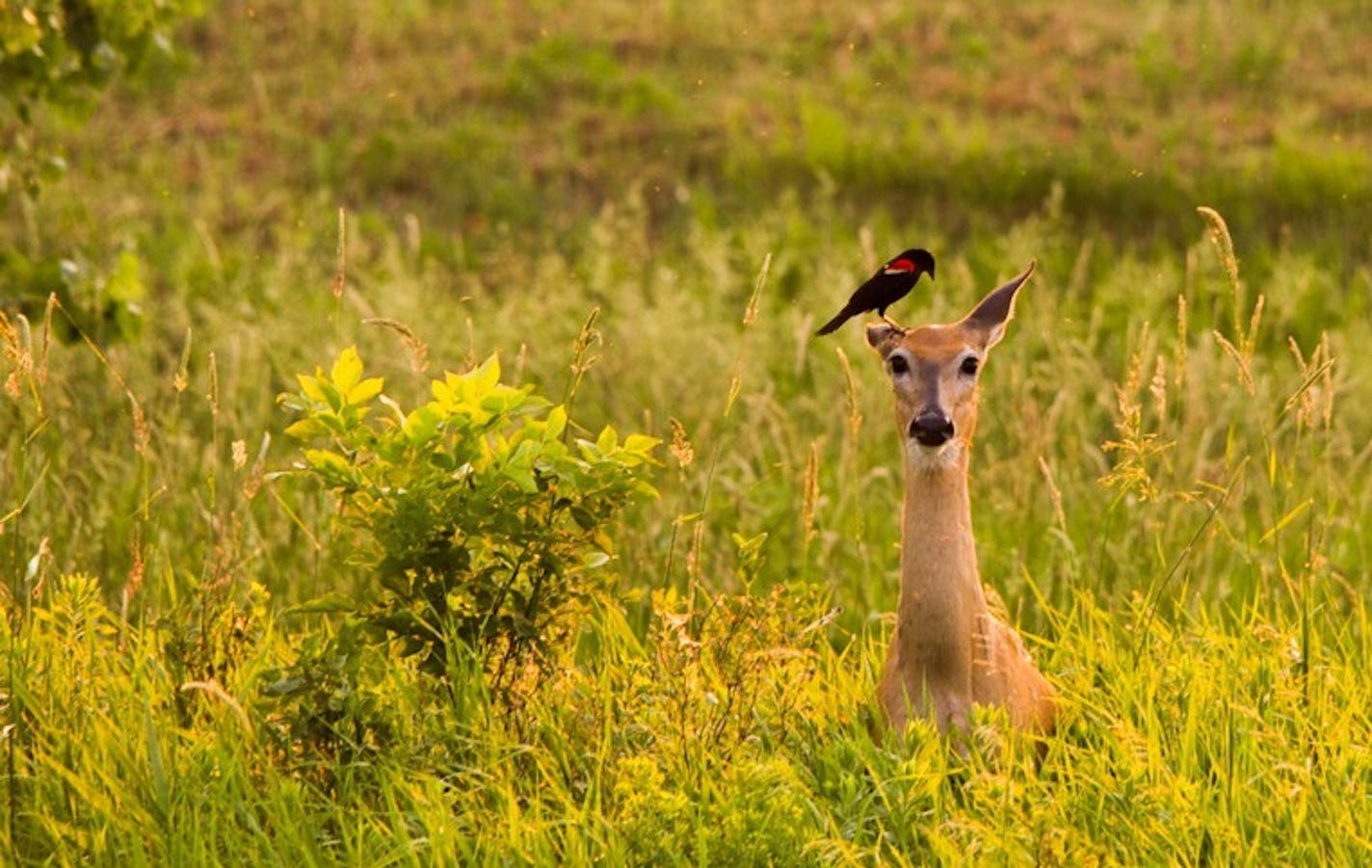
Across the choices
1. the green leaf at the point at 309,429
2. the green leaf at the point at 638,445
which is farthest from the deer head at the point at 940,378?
the green leaf at the point at 309,429

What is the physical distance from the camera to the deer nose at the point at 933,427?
162 inches

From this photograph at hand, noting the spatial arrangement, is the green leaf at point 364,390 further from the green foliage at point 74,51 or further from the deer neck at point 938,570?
the green foliage at point 74,51

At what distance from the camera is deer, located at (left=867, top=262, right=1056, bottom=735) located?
13.8ft

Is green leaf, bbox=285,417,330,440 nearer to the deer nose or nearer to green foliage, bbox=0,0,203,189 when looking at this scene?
the deer nose

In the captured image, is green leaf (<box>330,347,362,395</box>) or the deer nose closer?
the deer nose

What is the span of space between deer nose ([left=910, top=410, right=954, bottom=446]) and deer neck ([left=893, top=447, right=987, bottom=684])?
102 millimetres

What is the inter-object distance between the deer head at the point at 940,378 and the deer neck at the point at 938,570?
3 cm

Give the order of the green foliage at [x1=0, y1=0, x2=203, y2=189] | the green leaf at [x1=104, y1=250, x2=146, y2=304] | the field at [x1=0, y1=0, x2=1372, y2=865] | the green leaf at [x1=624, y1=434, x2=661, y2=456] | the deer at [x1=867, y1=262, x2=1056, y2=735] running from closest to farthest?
the deer at [x1=867, y1=262, x2=1056, y2=735] < the field at [x1=0, y1=0, x2=1372, y2=865] < the green leaf at [x1=624, y1=434, x2=661, y2=456] < the green foliage at [x1=0, y1=0, x2=203, y2=189] < the green leaf at [x1=104, y1=250, x2=146, y2=304]

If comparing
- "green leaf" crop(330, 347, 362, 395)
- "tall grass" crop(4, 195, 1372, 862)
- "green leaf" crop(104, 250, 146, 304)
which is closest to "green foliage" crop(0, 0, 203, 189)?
"green leaf" crop(104, 250, 146, 304)

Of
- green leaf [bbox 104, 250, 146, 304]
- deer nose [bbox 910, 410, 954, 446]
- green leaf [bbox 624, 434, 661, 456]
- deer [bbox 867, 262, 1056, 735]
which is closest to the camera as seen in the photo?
deer nose [bbox 910, 410, 954, 446]

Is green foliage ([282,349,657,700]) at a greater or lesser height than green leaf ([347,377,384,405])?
lesser

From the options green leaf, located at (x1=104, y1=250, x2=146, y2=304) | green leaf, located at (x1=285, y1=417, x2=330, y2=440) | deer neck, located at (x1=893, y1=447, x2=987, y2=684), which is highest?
green leaf, located at (x1=285, y1=417, x2=330, y2=440)

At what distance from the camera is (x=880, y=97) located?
1434cm

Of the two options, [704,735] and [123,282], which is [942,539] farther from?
[123,282]
